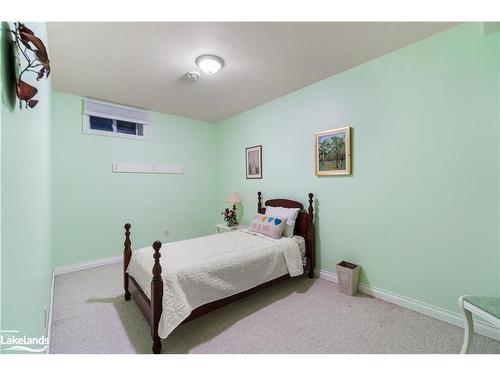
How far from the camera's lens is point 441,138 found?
76.4 inches

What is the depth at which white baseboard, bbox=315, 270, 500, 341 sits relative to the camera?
1744mm

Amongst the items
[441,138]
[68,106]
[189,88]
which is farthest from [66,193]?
[441,138]

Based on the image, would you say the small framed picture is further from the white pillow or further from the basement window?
the basement window

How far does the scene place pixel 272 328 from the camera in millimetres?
1885

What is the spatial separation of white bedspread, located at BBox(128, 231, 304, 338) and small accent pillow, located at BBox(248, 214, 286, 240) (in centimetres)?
12

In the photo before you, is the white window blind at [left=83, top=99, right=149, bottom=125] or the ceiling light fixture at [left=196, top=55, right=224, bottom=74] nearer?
the ceiling light fixture at [left=196, top=55, right=224, bottom=74]

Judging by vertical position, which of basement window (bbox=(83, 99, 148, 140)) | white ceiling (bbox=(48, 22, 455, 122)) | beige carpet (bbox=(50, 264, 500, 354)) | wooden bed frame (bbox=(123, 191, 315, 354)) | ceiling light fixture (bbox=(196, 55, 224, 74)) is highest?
white ceiling (bbox=(48, 22, 455, 122))

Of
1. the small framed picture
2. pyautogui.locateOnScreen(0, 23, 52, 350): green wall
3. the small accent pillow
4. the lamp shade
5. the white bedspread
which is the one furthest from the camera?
the lamp shade

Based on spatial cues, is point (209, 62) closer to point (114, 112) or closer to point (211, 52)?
point (211, 52)

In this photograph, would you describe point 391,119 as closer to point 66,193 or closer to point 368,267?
point 368,267

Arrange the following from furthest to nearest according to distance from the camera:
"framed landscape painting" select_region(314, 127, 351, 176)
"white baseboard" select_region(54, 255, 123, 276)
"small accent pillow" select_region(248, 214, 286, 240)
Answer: "white baseboard" select_region(54, 255, 123, 276)
"small accent pillow" select_region(248, 214, 286, 240)
"framed landscape painting" select_region(314, 127, 351, 176)

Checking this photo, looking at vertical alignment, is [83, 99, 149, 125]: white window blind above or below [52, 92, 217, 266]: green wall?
above

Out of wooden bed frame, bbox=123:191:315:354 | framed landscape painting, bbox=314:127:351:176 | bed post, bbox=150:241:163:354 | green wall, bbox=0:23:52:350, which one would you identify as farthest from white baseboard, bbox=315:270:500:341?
green wall, bbox=0:23:52:350

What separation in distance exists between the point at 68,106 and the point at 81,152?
0.64 m
